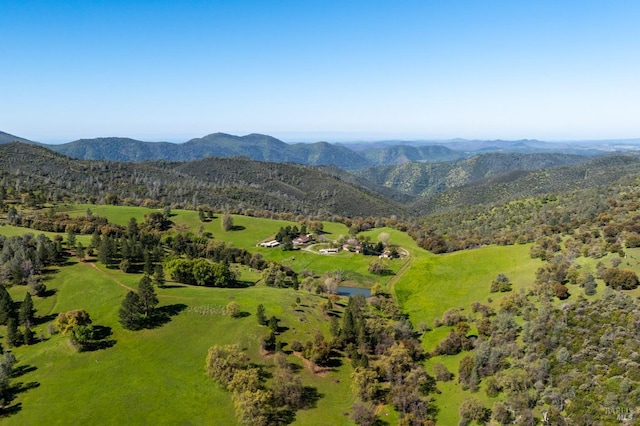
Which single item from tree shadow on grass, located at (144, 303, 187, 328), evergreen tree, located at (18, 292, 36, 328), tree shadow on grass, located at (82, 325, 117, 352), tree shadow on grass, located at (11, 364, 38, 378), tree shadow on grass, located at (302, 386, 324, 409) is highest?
evergreen tree, located at (18, 292, 36, 328)

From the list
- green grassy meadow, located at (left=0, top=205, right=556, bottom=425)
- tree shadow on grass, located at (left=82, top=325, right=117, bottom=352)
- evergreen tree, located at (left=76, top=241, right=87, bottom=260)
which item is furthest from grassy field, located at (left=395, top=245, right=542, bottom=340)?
evergreen tree, located at (left=76, top=241, right=87, bottom=260)

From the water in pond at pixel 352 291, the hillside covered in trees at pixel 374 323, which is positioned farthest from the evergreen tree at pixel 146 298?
the water in pond at pixel 352 291

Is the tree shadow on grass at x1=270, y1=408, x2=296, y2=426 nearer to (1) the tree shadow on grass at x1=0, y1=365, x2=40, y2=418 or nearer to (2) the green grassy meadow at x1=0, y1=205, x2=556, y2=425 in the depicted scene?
(2) the green grassy meadow at x1=0, y1=205, x2=556, y2=425

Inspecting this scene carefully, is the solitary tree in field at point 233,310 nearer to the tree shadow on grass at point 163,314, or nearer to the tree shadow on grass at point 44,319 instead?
the tree shadow on grass at point 163,314

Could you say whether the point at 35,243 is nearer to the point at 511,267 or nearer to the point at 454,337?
the point at 454,337

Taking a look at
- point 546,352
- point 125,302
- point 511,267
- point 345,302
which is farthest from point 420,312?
point 125,302

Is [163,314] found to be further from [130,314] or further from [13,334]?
[13,334]
